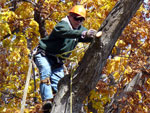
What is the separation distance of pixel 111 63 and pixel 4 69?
423 cm

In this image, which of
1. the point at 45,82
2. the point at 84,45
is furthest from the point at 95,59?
the point at 84,45

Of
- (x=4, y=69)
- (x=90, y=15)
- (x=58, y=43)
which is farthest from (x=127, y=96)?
(x=4, y=69)

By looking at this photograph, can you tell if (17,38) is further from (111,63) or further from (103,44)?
(103,44)

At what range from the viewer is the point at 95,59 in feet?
8.52

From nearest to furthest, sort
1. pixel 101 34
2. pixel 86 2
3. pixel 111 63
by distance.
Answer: pixel 101 34
pixel 111 63
pixel 86 2

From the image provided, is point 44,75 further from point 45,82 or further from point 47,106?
point 47,106

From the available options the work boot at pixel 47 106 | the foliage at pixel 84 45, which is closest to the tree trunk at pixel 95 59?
the work boot at pixel 47 106

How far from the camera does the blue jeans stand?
3.25 meters

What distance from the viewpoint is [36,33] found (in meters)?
6.48

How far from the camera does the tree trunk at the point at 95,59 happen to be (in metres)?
2.53

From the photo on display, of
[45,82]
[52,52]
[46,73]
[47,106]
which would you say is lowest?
[47,106]

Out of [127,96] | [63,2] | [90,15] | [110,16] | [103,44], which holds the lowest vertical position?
[127,96]

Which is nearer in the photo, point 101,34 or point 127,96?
point 101,34

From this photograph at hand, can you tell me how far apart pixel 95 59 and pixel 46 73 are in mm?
1006
